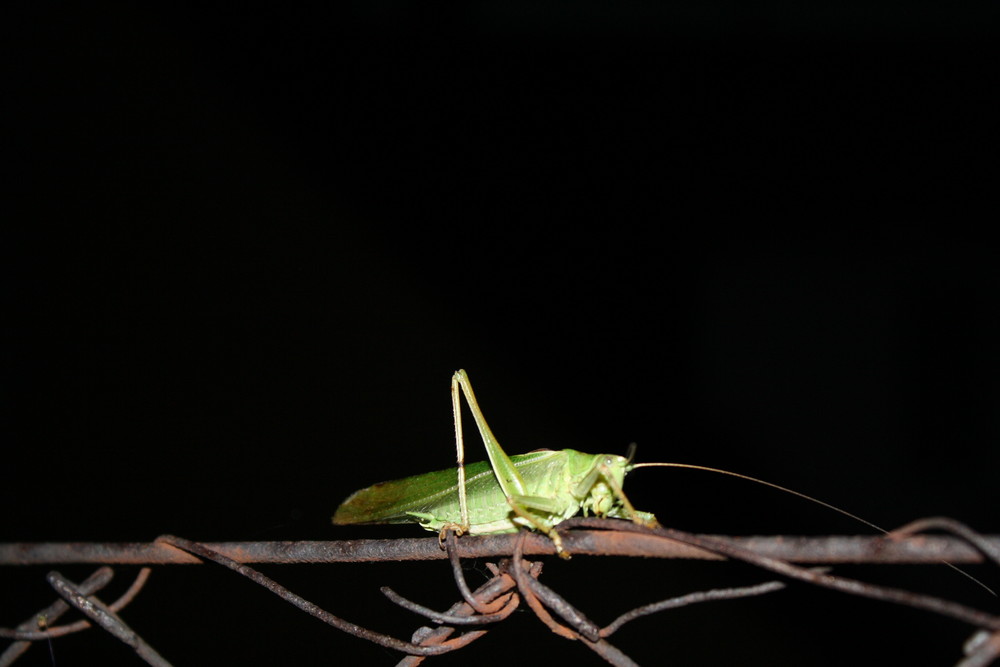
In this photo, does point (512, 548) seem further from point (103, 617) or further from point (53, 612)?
point (53, 612)

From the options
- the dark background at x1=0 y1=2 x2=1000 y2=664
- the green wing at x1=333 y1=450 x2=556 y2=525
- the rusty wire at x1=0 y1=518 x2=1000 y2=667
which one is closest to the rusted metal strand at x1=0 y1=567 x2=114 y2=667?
the rusty wire at x1=0 y1=518 x2=1000 y2=667

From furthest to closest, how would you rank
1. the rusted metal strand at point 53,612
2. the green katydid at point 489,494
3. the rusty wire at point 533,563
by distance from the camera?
the green katydid at point 489,494
the rusted metal strand at point 53,612
the rusty wire at point 533,563

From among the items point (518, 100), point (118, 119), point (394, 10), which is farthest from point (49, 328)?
point (518, 100)

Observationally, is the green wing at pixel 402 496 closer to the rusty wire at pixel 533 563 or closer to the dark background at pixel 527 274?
the rusty wire at pixel 533 563

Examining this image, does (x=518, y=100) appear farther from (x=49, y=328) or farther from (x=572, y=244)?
(x=49, y=328)

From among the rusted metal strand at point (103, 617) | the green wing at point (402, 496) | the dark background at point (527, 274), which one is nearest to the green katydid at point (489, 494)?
the green wing at point (402, 496)

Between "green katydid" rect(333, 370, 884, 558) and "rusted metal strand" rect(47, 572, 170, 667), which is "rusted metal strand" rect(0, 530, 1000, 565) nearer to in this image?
"rusted metal strand" rect(47, 572, 170, 667)
